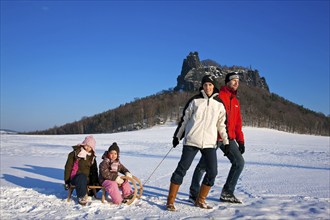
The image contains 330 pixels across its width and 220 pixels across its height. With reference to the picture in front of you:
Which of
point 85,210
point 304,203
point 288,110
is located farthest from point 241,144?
point 288,110

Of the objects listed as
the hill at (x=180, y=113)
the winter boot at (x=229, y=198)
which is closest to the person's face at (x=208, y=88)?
the winter boot at (x=229, y=198)

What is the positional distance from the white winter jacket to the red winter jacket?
1.14ft

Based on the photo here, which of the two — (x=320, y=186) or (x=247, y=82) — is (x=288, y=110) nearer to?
(x=247, y=82)

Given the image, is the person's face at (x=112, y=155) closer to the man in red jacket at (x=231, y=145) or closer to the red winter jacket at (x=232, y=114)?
the man in red jacket at (x=231, y=145)

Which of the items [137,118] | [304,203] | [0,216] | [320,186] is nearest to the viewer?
[0,216]

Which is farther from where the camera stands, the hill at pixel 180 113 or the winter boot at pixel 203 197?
the hill at pixel 180 113

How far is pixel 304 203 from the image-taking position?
5273 mm

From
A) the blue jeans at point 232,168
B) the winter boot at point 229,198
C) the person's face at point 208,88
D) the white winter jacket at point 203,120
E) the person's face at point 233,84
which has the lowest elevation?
the winter boot at point 229,198

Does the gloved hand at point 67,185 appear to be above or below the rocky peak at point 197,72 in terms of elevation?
below

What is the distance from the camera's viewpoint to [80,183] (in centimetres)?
554

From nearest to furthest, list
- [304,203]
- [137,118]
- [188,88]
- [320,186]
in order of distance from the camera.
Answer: [304,203] < [320,186] < [137,118] < [188,88]

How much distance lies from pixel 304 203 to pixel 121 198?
125 inches

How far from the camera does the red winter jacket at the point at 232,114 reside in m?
5.36

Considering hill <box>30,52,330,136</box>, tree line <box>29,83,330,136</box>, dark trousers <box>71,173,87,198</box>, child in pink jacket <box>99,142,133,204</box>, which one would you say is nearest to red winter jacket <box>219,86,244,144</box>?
child in pink jacket <box>99,142,133,204</box>
